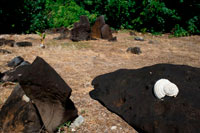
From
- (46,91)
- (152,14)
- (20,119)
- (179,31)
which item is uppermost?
(152,14)

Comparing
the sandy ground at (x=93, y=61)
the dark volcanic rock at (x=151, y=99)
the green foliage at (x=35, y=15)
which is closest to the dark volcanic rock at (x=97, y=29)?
the sandy ground at (x=93, y=61)

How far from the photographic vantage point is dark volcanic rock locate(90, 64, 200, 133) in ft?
7.80

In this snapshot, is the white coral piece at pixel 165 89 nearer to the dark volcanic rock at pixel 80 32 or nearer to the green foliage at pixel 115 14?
the dark volcanic rock at pixel 80 32

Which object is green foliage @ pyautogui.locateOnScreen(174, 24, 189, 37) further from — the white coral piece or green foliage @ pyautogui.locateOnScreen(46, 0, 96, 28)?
the white coral piece

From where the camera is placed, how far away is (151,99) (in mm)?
2697

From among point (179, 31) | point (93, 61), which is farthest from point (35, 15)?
point (179, 31)

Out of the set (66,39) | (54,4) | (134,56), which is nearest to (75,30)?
(66,39)

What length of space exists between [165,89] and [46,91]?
151 centimetres

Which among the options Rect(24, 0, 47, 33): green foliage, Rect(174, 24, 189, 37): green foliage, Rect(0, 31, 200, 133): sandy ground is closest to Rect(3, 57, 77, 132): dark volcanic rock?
Rect(0, 31, 200, 133): sandy ground

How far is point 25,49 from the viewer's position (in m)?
6.59

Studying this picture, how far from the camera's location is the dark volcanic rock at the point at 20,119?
234 cm

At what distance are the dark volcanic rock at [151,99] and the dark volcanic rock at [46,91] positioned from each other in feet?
2.95

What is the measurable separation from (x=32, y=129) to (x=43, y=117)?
0.18m

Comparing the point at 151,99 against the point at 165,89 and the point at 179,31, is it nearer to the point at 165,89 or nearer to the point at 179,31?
the point at 165,89
